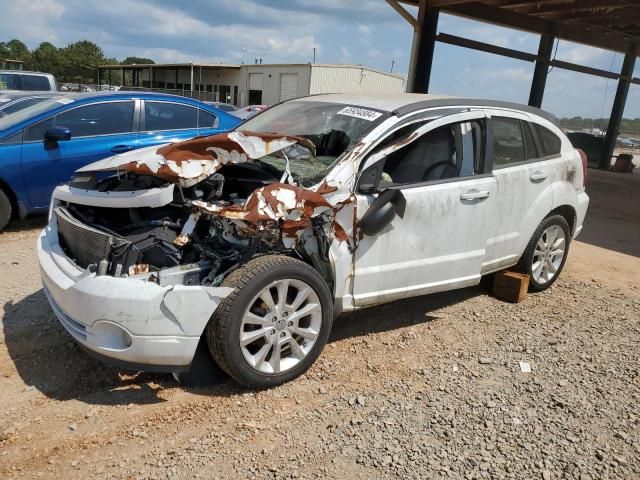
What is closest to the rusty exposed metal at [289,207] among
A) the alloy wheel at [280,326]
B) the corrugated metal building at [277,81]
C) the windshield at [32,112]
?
the alloy wheel at [280,326]

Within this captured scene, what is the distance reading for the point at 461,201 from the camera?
3889 millimetres

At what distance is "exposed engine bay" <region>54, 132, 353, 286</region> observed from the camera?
294cm

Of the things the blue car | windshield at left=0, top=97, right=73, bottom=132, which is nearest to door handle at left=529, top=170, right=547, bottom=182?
the blue car

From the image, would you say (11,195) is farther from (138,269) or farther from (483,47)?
(483,47)

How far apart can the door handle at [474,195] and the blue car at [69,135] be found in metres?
4.15

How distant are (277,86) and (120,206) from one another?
3364cm

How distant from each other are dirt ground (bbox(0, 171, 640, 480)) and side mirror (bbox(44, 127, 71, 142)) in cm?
216

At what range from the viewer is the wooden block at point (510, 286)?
470 cm

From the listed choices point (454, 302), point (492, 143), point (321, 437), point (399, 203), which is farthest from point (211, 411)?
point (492, 143)

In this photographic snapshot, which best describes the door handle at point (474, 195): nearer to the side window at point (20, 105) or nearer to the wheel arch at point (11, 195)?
the wheel arch at point (11, 195)

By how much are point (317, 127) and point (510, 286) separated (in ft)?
7.43

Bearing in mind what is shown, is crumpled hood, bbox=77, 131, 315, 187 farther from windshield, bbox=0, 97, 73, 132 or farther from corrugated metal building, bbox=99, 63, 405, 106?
corrugated metal building, bbox=99, 63, 405, 106

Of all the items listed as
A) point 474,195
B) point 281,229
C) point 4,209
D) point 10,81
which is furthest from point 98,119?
point 10,81

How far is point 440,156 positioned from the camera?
4.02m
